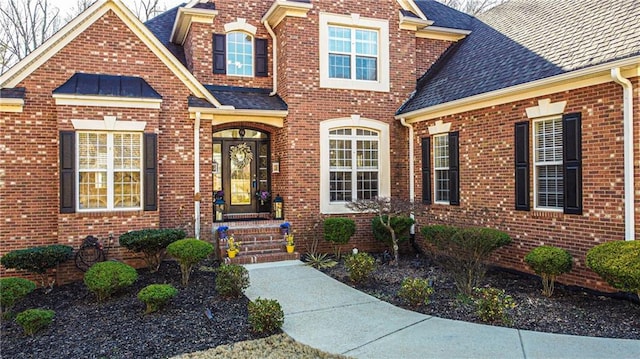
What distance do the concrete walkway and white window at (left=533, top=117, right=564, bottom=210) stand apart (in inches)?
135

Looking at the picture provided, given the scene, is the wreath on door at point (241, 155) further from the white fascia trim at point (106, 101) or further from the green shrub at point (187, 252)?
the green shrub at point (187, 252)

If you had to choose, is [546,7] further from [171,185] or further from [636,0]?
[171,185]

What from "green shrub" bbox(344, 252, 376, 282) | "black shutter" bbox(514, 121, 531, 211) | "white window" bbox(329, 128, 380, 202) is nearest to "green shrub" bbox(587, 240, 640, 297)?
"black shutter" bbox(514, 121, 531, 211)

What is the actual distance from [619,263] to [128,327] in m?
6.93

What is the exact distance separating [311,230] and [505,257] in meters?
4.69

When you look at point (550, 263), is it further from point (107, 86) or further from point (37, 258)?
point (107, 86)

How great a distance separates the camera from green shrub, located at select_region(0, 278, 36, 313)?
659 cm

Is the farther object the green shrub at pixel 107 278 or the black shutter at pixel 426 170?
the black shutter at pixel 426 170

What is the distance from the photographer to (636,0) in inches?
334

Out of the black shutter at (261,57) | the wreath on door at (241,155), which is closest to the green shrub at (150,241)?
the wreath on door at (241,155)

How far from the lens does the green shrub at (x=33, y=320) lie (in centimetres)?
605

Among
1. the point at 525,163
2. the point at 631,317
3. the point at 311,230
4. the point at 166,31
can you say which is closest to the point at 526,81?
the point at 525,163

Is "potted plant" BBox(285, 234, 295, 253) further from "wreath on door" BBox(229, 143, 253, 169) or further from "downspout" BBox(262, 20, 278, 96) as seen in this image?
"downspout" BBox(262, 20, 278, 96)

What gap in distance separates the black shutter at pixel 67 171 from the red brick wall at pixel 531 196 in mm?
7991
